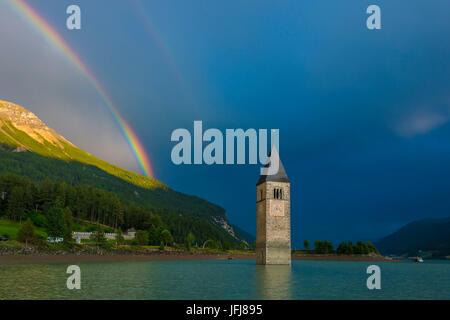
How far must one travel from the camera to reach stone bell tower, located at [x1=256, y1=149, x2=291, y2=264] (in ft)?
266

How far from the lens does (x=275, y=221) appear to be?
8188cm

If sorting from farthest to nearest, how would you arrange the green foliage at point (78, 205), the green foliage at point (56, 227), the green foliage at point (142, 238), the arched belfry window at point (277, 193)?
1. the green foliage at point (78, 205)
2. the green foliage at point (142, 238)
3. the green foliage at point (56, 227)
4. the arched belfry window at point (277, 193)

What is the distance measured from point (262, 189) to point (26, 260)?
5245cm

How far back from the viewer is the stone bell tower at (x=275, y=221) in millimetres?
81000

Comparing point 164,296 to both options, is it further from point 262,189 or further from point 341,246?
point 341,246

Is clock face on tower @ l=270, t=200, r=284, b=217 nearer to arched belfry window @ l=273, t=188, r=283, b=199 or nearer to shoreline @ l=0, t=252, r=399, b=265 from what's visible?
arched belfry window @ l=273, t=188, r=283, b=199

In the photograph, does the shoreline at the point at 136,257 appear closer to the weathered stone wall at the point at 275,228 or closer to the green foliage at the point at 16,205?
the green foliage at the point at 16,205

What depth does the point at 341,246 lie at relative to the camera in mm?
163875

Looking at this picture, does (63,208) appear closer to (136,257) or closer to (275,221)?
(136,257)

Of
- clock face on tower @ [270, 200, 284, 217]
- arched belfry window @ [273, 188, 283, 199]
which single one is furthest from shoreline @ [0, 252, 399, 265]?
arched belfry window @ [273, 188, 283, 199]

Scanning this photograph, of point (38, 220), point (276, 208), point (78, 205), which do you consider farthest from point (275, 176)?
point (78, 205)

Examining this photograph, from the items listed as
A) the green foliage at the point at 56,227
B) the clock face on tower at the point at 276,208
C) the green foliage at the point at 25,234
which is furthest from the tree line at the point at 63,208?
the clock face on tower at the point at 276,208
